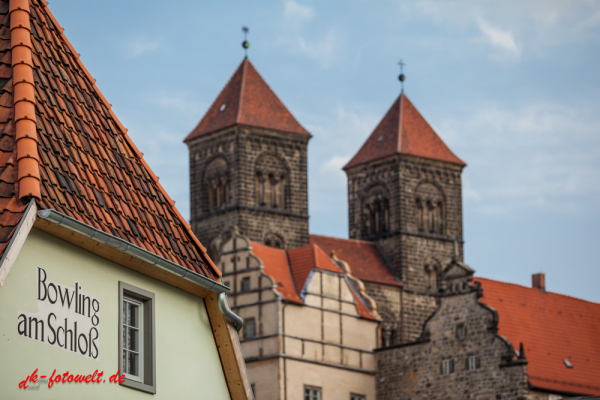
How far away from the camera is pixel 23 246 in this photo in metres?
9.72

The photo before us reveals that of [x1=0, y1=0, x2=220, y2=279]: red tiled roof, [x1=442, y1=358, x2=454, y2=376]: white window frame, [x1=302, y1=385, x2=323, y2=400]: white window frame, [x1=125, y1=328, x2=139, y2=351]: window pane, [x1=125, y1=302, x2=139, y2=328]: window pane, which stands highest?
[x1=442, y1=358, x2=454, y2=376]: white window frame

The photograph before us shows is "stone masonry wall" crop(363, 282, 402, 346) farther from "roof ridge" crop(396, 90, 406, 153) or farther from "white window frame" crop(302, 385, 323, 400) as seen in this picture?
"white window frame" crop(302, 385, 323, 400)

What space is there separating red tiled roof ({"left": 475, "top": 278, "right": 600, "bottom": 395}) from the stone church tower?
42.8 feet

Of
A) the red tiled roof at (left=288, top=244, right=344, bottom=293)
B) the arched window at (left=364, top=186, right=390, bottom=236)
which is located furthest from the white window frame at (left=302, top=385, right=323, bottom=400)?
the arched window at (left=364, top=186, right=390, bottom=236)

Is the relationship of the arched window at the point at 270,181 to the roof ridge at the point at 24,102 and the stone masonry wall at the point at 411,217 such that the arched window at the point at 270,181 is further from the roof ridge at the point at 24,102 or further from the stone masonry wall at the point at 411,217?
the roof ridge at the point at 24,102

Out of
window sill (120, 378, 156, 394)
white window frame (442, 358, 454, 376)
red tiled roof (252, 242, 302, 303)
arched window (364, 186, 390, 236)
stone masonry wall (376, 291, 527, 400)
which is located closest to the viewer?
window sill (120, 378, 156, 394)

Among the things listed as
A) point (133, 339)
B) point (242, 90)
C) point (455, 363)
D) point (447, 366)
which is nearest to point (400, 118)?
point (242, 90)

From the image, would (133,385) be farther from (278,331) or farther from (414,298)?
(414,298)

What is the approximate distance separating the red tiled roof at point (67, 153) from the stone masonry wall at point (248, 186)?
157 feet

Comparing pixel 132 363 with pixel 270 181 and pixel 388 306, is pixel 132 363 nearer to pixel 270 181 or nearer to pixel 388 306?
pixel 388 306

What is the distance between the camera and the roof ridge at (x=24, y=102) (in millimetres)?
9414

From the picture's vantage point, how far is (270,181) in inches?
2453

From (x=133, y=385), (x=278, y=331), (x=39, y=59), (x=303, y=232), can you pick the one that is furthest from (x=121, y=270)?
(x=303, y=232)

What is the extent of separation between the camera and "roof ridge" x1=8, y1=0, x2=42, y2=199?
30.9 ft
